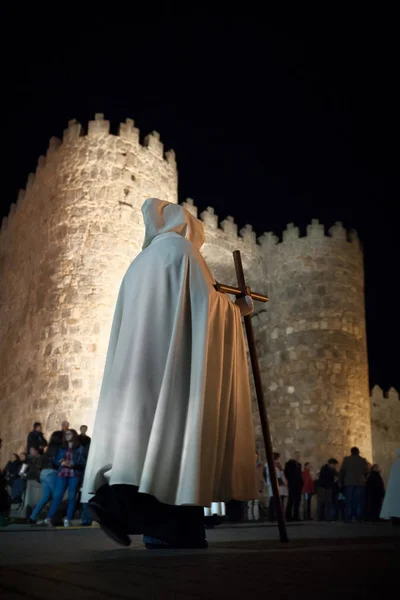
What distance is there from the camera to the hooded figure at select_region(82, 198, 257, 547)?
3715mm

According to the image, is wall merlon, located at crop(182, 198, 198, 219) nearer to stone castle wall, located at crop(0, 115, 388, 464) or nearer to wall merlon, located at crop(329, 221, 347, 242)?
stone castle wall, located at crop(0, 115, 388, 464)

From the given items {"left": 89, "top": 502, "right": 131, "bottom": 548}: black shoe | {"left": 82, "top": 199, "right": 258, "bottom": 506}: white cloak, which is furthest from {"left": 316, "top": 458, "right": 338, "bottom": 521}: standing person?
{"left": 89, "top": 502, "right": 131, "bottom": 548}: black shoe

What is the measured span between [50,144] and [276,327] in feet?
34.1

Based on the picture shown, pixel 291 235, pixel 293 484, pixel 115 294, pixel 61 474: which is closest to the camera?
pixel 61 474

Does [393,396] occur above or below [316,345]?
below

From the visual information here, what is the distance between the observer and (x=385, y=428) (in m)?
26.0

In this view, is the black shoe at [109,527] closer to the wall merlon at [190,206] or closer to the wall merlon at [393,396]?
the wall merlon at [190,206]

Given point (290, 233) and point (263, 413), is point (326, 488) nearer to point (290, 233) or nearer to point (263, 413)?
point (290, 233)

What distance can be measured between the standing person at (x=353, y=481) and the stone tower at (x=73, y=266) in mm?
5290

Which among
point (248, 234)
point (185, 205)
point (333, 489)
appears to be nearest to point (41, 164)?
point (185, 205)

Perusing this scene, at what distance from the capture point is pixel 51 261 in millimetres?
15938

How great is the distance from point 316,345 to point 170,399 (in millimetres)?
19553

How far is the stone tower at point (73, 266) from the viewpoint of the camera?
47.9ft

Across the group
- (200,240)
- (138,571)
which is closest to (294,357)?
(200,240)
